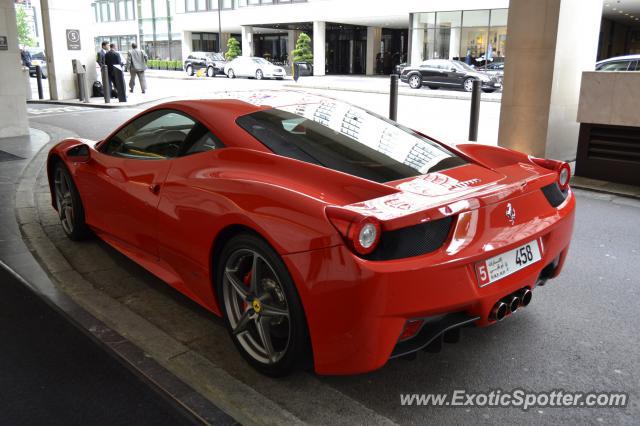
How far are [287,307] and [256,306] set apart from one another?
0.28 m

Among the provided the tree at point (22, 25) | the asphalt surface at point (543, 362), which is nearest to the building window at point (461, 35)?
the asphalt surface at point (543, 362)

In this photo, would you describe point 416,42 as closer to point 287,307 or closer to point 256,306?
point 256,306

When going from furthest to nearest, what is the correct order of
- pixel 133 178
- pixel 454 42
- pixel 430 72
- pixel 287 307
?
pixel 454 42
pixel 430 72
pixel 133 178
pixel 287 307

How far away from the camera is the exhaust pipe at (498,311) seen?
278 centimetres

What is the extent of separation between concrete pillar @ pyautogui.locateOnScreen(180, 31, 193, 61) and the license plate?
5945 cm

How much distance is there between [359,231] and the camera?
2.41m

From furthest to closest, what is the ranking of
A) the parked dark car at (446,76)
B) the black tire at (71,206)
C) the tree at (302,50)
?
1. the tree at (302,50)
2. the parked dark car at (446,76)
3. the black tire at (71,206)

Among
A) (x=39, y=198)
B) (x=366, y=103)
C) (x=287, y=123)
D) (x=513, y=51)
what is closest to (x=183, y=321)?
(x=287, y=123)

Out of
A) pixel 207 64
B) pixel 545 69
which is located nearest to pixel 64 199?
pixel 545 69

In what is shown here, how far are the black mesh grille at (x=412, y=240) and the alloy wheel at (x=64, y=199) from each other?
3.44m

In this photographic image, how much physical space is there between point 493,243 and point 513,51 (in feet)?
22.3

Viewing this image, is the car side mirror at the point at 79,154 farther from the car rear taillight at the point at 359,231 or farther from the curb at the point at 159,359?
the car rear taillight at the point at 359,231

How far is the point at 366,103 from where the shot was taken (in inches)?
798

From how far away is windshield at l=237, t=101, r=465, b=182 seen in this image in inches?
123
